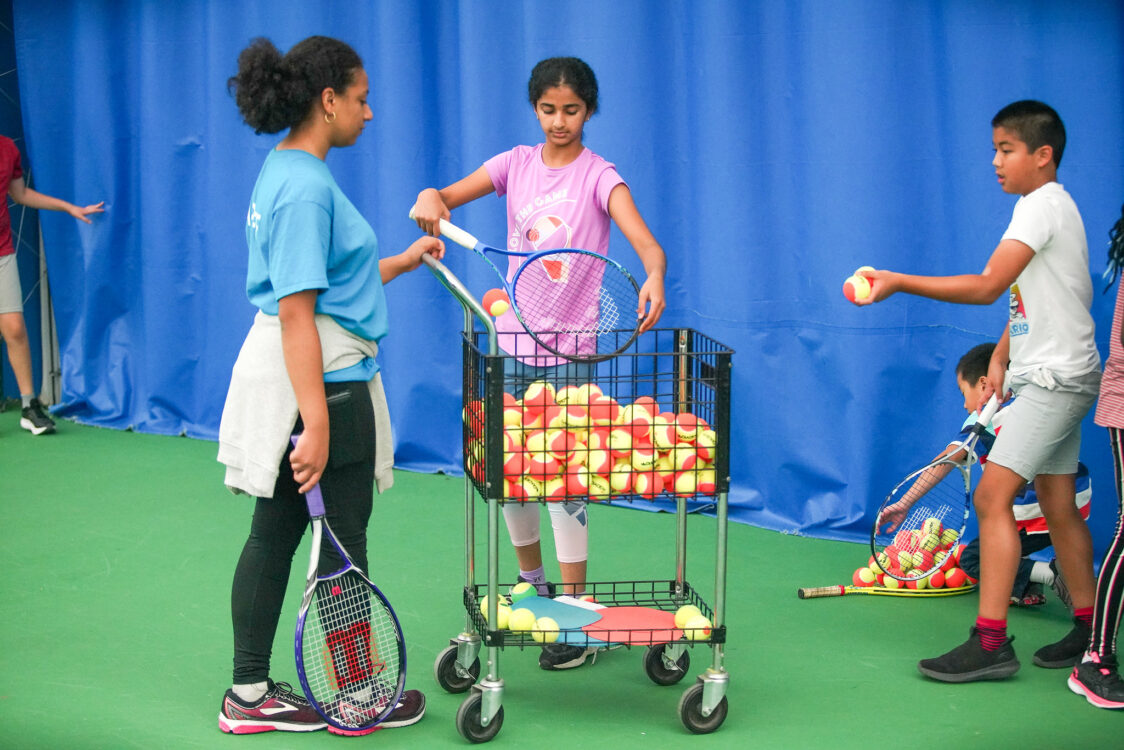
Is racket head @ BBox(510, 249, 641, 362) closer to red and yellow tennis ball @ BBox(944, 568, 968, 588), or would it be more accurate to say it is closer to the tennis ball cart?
the tennis ball cart

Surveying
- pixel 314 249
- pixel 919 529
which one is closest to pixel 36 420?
pixel 314 249

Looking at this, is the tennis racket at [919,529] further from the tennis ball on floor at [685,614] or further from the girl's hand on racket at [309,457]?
the girl's hand on racket at [309,457]

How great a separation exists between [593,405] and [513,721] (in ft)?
2.89

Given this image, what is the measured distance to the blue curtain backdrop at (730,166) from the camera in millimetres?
4625

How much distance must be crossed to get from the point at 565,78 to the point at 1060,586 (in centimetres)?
226

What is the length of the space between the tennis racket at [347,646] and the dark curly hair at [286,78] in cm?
76

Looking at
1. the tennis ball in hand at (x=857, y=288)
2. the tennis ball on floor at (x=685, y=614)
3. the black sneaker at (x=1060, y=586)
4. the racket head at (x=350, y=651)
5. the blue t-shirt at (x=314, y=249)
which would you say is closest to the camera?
the blue t-shirt at (x=314, y=249)

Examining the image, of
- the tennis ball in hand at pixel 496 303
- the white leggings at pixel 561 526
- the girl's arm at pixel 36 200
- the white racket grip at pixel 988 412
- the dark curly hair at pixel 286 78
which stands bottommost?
the white leggings at pixel 561 526

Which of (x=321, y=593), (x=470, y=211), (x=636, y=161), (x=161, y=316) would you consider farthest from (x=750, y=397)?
(x=161, y=316)

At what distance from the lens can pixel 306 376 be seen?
296 centimetres

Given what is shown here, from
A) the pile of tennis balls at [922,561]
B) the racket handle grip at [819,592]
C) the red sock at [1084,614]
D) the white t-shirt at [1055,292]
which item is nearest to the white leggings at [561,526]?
the racket handle grip at [819,592]

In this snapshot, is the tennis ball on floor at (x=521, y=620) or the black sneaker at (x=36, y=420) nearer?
the tennis ball on floor at (x=521, y=620)

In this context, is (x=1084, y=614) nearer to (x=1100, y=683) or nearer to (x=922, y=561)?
(x=1100, y=683)

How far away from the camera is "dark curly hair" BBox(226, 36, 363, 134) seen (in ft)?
9.62
